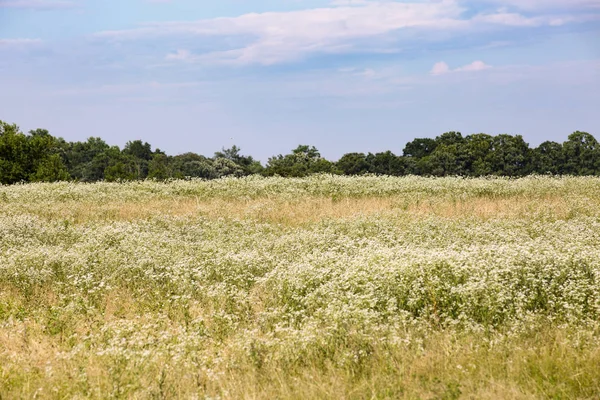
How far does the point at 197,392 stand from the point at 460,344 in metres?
3.40

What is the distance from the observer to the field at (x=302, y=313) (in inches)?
266

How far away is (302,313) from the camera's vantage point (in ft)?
31.7

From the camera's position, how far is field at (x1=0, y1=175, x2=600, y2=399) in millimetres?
6762

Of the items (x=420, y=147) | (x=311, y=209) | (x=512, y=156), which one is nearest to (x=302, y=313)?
(x=311, y=209)

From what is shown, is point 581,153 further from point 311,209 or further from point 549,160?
point 311,209

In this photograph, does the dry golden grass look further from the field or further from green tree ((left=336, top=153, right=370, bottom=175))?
green tree ((left=336, top=153, right=370, bottom=175))

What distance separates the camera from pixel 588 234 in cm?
1514

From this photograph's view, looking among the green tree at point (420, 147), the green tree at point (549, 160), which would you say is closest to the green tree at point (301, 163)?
the green tree at point (420, 147)

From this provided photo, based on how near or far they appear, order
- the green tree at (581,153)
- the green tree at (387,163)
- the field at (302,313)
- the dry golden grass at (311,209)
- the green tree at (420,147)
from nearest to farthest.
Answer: the field at (302,313), the dry golden grass at (311,209), the green tree at (581,153), the green tree at (387,163), the green tree at (420,147)

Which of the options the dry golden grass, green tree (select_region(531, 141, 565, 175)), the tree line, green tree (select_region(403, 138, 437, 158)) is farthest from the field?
green tree (select_region(403, 138, 437, 158))

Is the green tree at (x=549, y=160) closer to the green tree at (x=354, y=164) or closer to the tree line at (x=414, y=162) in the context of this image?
the tree line at (x=414, y=162)

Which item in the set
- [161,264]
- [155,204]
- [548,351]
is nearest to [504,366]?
[548,351]

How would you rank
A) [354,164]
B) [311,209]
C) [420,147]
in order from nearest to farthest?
[311,209], [354,164], [420,147]

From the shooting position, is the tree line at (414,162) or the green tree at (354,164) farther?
the green tree at (354,164)
